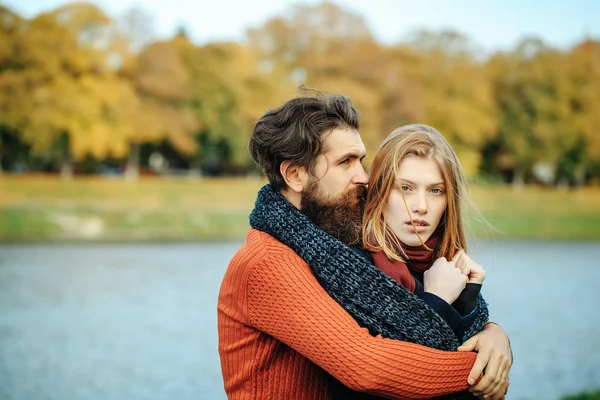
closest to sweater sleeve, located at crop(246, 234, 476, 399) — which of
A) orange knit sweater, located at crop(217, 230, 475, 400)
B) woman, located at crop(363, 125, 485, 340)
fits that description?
orange knit sweater, located at crop(217, 230, 475, 400)

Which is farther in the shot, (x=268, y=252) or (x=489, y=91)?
(x=489, y=91)

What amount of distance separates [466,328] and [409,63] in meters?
39.0

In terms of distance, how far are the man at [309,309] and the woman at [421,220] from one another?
0.10 meters

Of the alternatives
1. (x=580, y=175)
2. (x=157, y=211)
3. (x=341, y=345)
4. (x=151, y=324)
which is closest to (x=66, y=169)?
(x=157, y=211)

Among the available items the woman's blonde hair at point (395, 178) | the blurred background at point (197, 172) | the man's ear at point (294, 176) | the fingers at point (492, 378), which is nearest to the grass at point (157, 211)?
the blurred background at point (197, 172)

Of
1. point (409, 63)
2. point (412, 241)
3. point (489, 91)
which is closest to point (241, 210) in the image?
point (409, 63)

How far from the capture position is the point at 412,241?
2.70m

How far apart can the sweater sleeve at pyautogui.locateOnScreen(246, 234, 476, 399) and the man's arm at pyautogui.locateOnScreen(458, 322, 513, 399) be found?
0.10ft

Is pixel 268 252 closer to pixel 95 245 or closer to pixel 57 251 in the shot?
pixel 57 251

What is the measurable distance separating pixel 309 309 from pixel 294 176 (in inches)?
25.5

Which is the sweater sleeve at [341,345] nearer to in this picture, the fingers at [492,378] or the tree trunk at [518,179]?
the fingers at [492,378]

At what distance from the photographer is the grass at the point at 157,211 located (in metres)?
25.1

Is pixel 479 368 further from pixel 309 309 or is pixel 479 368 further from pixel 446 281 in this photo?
pixel 309 309

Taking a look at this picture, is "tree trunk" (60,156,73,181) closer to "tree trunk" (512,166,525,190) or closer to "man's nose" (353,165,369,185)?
"tree trunk" (512,166,525,190)
